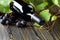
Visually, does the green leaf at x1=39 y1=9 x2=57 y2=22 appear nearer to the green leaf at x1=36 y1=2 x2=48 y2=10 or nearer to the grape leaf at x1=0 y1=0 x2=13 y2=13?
the green leaf at x1=36 y1=2 x2=48 y2=10

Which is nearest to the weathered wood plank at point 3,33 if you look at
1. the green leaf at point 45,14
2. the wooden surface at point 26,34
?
the wooden surface at point 26,34

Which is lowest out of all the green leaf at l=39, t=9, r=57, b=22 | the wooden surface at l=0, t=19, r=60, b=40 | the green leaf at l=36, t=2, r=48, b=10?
the wooden surface at l=0, t=19, r=60, b=40

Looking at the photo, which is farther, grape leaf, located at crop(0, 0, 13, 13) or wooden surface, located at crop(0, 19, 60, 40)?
grape leaf, located at crop(0, 0, 13, 13)

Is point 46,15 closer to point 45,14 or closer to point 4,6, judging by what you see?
point 45,14

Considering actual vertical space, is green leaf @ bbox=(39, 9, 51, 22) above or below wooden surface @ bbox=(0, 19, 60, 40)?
above

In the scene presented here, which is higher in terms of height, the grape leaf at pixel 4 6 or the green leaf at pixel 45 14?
the grape leaf at pixel 4 6

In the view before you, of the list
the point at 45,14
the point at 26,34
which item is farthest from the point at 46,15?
the point at 26,34

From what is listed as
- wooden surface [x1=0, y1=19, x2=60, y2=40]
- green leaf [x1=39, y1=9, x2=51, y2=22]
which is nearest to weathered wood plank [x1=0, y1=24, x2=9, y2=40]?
wooden surface [x1=0, y1=19, x2=60, y2=40]

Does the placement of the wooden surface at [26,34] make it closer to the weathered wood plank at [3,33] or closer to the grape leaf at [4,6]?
the weathered wood plank at [3,33]
